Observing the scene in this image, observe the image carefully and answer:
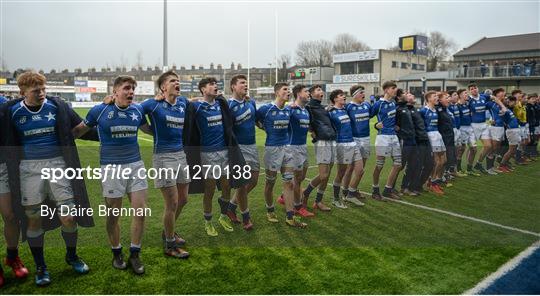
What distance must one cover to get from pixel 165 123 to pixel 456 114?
26.1 feet

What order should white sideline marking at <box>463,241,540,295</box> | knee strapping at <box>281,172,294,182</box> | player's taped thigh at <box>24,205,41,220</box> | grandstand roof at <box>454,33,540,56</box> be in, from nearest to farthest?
white sideline marking at <box>463,241,540,295</box> < player's taped thigh at <box>24,205,41,220</box> < knee strapping at <box>281,172,294,182</box> < grandstand roof at <box>454,33,540,56</box>

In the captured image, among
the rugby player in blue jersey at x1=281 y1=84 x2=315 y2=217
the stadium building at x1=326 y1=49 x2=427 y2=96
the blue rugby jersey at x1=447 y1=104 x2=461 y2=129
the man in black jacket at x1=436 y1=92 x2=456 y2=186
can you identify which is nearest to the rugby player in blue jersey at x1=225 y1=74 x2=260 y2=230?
the rugby player in blue jersey at x1=281 y1=84 x2=315 y2=217

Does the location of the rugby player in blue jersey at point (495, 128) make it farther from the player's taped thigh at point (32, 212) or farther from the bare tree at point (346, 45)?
the bare tree at point (346, 45)

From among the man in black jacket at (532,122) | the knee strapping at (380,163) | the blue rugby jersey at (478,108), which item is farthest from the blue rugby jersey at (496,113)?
the knee strapping at (380,163)

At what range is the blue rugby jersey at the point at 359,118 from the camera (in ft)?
24.8

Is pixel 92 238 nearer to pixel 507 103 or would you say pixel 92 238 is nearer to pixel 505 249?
pixel 505 249

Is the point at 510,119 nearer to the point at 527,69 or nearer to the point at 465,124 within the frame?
the point at 465,124

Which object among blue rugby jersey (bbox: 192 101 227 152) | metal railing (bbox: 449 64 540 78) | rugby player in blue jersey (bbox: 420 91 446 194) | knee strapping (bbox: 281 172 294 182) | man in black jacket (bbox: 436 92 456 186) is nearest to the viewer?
blue rugby jersey (bbox: 192 101 227 152)

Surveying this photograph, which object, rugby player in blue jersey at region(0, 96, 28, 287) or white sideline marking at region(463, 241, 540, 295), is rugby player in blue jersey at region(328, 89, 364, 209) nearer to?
white sideline marking at region(463, 241, 540, 295)

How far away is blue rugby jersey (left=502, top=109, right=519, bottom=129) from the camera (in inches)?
447

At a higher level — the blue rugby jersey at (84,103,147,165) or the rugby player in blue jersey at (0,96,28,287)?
the blue rugby jersey at (84,103,147,165)

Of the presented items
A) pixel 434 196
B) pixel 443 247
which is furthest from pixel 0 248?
pixel 434 196

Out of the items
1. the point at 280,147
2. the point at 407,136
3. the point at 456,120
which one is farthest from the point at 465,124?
the point at 280,147

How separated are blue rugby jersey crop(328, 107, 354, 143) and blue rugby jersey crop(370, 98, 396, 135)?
39.5 inches
